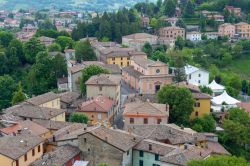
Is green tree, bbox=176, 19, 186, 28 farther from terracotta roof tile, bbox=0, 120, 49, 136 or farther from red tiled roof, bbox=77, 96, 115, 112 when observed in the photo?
terracotta roof tile, bbox=0, 120, 49, 136

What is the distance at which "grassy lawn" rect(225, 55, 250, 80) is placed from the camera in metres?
85.8

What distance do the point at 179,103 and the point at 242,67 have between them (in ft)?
151

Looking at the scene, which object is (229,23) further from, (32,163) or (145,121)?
(32,163)

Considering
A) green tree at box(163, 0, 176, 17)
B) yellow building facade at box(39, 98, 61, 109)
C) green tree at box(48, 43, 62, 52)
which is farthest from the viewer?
green tree at box(163, 0, 176, 17)

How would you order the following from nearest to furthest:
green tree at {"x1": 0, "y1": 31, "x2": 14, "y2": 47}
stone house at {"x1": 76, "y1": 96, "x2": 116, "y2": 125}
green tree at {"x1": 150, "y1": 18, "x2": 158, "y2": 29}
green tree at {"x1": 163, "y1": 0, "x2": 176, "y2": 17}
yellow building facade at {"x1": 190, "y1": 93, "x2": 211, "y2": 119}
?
stone house at {"x1": 76, "y1": 96, "x2": 116, "y2": 125} → yellow building facade at {"x1": 190, "y1": 93, "x2": 211, "y2": 119} → green tree at {"x1": 0, "y1": 31, "x2": 14, "y2": 47} → green tree at {"x1": 150, "y1": 18, "x2": 158, "y2": 29} → green tree at {"x1": 163, "y1": 0, "x2": 176, "y2": 17}

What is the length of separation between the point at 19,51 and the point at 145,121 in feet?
126

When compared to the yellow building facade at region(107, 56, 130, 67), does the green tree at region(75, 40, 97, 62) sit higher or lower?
higher

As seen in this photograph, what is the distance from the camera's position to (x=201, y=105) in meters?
50.9

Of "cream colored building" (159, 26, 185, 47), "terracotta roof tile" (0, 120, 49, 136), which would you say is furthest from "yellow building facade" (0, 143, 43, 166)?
"cream colored building" (159, 26, 185, 47)

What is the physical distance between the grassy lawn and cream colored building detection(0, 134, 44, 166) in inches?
2238

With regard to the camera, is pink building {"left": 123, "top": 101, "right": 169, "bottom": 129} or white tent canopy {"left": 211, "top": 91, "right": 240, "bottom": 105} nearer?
pink building {"left": 123, "top": 101, "right": 169, "bottom": 129}

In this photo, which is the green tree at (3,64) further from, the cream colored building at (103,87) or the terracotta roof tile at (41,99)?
the cream colored building at (103,87)

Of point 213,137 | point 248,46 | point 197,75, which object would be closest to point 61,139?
point 213,137

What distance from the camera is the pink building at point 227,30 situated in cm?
10247
